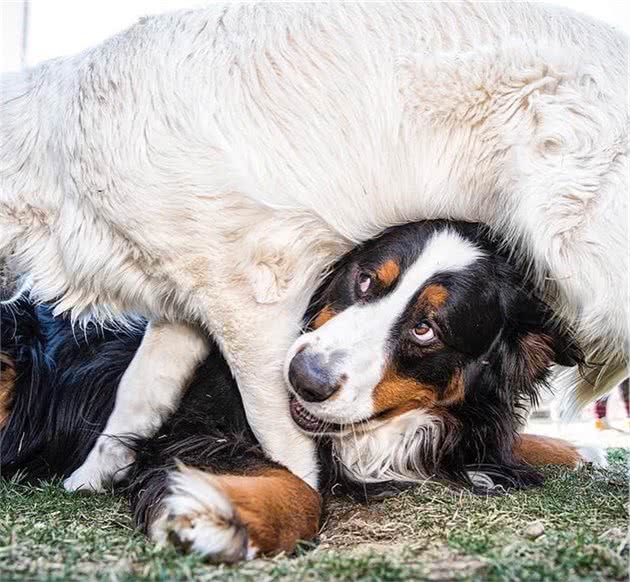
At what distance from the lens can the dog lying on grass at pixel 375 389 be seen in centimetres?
231

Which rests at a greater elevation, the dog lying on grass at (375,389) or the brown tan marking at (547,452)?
the dog lying on grass at (375,389)

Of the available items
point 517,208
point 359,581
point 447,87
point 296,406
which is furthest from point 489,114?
point 359,581

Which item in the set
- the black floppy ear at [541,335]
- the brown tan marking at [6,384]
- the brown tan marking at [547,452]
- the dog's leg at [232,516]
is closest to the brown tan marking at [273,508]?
the dog's leg at [232,516]


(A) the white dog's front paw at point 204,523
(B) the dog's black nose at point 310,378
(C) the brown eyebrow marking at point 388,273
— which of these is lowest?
(A) the white dog's front paw at point 204,523

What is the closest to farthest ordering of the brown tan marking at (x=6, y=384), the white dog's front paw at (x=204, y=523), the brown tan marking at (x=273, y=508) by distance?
the white dog's front paw at (x=204, y=523) < the brown tan marking at (x=273, y=508) < the brown tan marking at (x=6, y=384)

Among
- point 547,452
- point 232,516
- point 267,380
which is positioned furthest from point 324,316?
point 547,452

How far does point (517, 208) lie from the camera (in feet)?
7.80

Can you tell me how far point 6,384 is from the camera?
292 cm

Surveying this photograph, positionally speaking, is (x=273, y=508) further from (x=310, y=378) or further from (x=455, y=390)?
(x=455, y=390)

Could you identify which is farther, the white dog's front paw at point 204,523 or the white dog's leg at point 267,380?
the white dog's leg at point 267,380

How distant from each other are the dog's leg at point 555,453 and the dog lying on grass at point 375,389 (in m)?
0.46

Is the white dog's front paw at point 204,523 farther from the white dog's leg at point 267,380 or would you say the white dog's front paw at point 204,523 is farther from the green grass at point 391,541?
the white dog's leg at point 267,380

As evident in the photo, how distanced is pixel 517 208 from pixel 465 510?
0.84 meters

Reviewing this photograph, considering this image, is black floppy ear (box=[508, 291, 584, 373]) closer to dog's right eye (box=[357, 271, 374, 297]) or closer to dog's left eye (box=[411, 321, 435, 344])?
dog's left eye (box=[411, 321, 435, 344])
